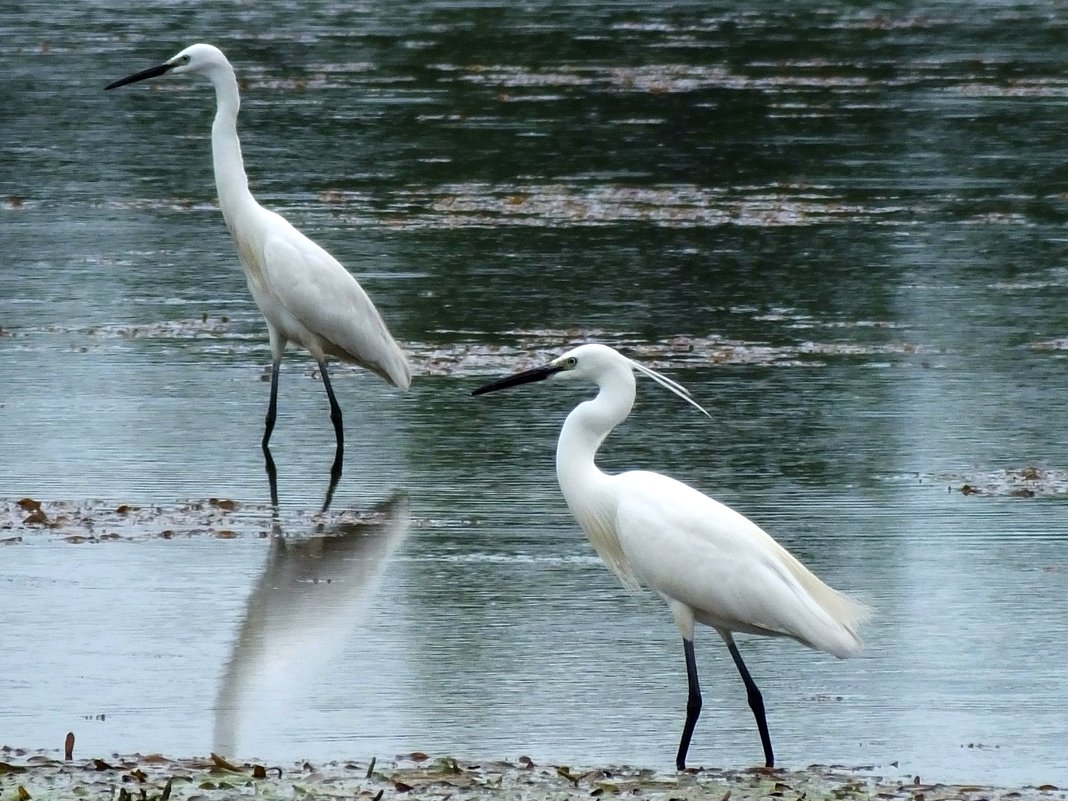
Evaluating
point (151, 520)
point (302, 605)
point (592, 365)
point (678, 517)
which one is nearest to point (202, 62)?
point (151, 520)

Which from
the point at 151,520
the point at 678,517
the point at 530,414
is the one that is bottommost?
the point at 530,414

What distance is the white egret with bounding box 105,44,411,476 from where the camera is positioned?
37.0ft

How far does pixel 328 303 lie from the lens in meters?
11.3

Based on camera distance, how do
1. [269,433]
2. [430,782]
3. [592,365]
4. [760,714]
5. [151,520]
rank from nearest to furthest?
[430,782], [760,714], [592,365], [151,520], [269,433]

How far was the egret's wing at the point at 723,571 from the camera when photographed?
22.3ft

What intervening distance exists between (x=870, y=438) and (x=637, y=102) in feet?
48.7

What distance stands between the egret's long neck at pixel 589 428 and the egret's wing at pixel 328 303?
4156 mm

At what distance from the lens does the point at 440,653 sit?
7.55m

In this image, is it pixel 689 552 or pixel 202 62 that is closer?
pixel 689 552

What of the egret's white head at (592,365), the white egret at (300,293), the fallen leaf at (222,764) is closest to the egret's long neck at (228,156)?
the white egret at (300,293)

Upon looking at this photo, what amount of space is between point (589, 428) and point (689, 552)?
1.92ft

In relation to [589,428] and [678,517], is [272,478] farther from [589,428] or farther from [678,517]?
[678,517]

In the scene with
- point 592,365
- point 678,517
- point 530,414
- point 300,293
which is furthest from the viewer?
point 530,414

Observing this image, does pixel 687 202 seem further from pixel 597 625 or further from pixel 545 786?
pixel 545 786
